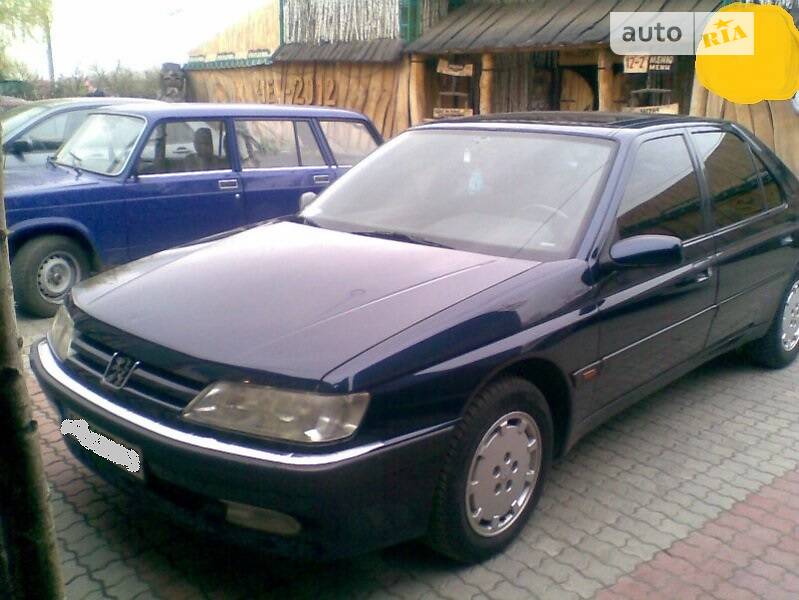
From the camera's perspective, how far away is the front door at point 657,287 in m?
3.56

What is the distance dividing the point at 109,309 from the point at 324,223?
4.13ft

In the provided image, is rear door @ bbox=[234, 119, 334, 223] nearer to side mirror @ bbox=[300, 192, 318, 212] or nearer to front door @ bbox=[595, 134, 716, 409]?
side mirror @ bbox=[300, 192, 318, 212]

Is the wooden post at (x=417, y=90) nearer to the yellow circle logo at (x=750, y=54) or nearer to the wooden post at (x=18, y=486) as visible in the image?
the yellow circle logo at (x=750, y=54)

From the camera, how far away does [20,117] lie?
8.38 meters

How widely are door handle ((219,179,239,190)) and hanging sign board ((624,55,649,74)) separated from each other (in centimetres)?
527

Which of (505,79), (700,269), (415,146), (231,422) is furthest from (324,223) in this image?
(505,79)

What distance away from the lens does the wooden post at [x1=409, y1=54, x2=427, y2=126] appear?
1233cm

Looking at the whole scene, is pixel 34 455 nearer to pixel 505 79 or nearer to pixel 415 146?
pixel 415 146

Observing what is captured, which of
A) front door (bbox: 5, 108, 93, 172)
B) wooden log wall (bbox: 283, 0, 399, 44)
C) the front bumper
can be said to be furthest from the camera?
wooden log wall (bbox: 283, 0, 399, 44)

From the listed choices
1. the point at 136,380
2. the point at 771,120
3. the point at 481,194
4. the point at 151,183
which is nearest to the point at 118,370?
the point at 136,380

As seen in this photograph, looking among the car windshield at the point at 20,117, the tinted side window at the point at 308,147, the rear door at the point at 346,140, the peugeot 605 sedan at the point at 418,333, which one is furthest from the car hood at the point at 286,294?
the car windshield at the point at 20,117

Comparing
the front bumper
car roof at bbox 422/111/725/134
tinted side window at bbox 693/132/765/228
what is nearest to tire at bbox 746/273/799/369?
tinted side window at bbox 693/132/765/228

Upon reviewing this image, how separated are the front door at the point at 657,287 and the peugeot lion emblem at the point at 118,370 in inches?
75.9

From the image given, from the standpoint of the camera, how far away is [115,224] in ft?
21.2
